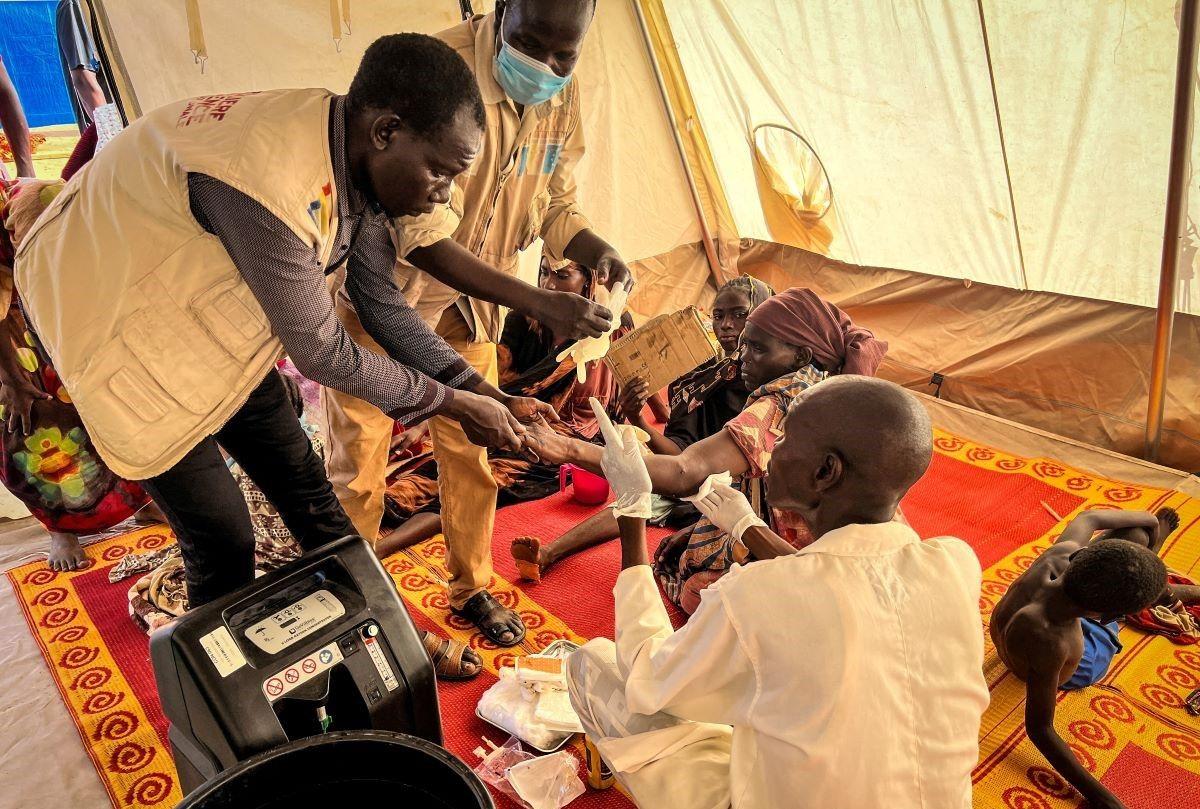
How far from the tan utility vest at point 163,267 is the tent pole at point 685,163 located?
341cm

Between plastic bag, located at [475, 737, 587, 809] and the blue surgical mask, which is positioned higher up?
the blue surgical mask

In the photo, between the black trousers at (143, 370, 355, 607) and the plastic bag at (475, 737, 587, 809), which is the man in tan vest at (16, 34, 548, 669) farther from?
the plastic bag at (475, 737, 587, 809)

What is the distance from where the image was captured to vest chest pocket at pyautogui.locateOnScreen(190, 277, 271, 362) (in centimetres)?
131

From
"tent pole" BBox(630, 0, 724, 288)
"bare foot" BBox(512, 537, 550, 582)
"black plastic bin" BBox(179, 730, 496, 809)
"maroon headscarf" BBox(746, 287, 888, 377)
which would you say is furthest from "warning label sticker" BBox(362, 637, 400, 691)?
"tent pole" BBox(630, 0, 724, 288)

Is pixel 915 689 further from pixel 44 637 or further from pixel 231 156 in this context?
pixel 44 637

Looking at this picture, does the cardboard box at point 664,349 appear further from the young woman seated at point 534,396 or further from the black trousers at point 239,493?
the black trousers at point 239,493

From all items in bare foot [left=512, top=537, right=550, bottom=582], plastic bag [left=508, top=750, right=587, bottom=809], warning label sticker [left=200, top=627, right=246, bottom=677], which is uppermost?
warning label sticker [left=200, top=627, right=246, bottom=677]

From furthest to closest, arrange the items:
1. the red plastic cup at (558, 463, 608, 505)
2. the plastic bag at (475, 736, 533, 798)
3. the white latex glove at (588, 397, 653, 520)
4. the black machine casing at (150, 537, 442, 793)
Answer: the red plastic cup at (558, 463, 608, 505) → the plastic bag at (475, 736, 533, 798) → the white latex glove at (588, 397, 653, 520) → the black machine casing at (150, 537, 442, 793)

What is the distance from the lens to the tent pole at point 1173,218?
103 inches

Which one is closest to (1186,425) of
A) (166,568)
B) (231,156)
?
(231,156)

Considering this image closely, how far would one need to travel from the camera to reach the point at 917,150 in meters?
3.66

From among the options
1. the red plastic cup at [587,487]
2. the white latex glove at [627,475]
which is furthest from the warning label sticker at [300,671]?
the red plastic cup at [587,487]

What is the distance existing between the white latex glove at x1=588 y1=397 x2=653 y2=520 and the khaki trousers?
63cm

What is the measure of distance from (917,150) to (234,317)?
328cm
